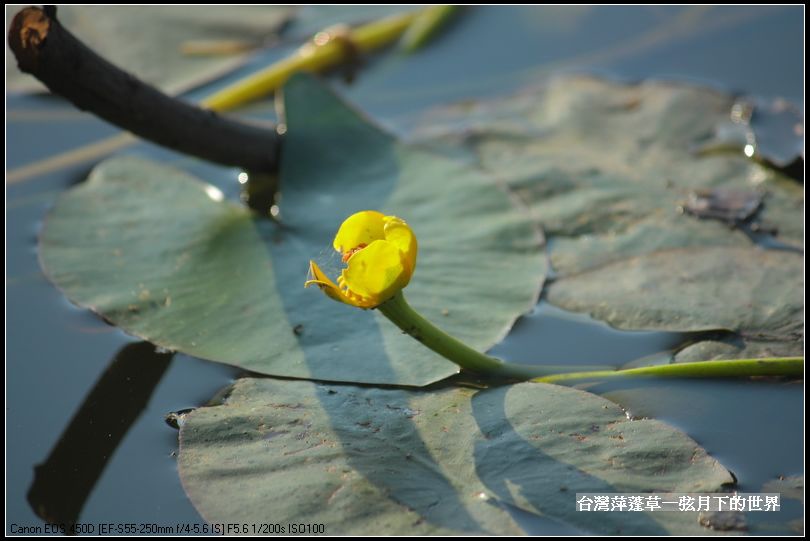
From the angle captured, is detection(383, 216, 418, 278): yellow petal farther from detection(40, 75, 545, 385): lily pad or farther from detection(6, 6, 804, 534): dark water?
detection(6, 6, 804, 534): dark water

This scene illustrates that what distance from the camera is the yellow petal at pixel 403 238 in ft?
4.73

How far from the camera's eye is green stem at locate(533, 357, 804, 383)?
164cm

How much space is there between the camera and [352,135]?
235 cm

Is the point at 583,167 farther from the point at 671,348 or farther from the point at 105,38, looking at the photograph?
the point at 105,38

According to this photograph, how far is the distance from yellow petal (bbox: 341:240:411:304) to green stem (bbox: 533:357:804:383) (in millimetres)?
409

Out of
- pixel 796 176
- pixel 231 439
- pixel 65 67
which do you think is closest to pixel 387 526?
pixel 231 439

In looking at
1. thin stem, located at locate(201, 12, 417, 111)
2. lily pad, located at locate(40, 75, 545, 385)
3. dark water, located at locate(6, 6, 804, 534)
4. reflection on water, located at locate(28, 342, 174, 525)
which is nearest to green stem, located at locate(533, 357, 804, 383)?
dark water, located at locate(6, 6, 804, 534)

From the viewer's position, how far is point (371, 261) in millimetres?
1413

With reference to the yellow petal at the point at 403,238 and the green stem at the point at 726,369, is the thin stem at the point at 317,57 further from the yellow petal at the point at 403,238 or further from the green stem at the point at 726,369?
the green stem at the point at 726,369

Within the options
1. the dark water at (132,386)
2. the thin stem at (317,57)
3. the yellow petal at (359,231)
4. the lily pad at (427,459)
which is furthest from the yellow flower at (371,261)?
the thin stem at (317,57)

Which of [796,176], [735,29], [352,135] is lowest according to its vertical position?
[352,135]

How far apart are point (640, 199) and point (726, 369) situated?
→ 2.18 feet

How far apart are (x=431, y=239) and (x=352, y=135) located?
0.45 metres

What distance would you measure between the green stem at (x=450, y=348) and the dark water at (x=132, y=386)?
11 centimetres
